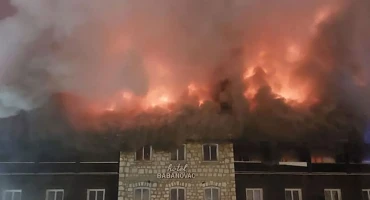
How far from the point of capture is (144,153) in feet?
27.9

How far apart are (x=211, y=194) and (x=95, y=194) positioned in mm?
2450

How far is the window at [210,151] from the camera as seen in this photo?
8539 millimetres

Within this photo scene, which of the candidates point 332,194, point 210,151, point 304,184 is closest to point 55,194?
point 210,151

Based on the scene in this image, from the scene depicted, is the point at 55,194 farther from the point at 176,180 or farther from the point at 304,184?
the point at 304,184

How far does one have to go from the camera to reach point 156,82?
8609 millimetres

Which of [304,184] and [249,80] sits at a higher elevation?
[249,80]

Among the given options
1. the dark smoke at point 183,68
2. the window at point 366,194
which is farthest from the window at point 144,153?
the window at point 366,194

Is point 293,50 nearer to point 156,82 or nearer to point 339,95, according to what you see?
point 339,95

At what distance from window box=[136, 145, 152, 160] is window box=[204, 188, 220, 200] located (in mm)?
1444

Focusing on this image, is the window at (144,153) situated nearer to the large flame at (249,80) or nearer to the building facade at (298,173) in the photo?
the large flame at (249,80)

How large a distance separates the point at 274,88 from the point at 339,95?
4.88ft

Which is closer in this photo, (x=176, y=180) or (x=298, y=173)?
(x=176, y=180)

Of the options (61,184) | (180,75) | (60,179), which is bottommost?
(61,184)

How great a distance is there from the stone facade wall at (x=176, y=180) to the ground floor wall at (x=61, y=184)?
27 centimetres
